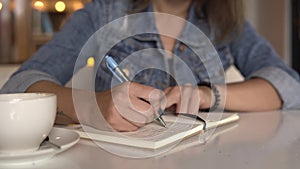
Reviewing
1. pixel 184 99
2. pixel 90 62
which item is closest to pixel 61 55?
pixel 90 62

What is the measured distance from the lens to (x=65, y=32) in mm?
962

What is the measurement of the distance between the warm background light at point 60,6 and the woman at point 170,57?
194 cm

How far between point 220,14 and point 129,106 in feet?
1.85

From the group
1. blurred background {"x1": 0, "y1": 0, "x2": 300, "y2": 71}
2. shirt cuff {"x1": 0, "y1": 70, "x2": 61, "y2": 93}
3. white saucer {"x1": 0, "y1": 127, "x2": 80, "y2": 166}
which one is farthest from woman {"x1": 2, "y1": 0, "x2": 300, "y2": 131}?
blurred background {"x1": 0, "y1": 0, "x2": 300, "y2": 71}

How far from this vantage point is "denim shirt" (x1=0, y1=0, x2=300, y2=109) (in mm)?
934

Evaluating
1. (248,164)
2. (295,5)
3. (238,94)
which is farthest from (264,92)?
(295,5)

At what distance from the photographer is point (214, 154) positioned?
18.3 inches

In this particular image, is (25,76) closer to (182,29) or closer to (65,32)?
(65,32)

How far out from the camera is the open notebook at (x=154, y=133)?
50cm

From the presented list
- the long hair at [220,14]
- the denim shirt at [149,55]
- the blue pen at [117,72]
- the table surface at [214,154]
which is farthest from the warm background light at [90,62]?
the table surface at [214,154]

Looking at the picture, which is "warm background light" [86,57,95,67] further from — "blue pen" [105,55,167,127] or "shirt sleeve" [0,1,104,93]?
"blue pen" [105,55,167,127]

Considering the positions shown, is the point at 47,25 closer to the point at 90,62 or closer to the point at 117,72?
the point at 90,62

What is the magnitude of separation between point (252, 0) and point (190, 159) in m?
2.71

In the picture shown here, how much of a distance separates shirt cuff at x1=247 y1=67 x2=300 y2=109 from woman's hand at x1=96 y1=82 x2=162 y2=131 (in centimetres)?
36
